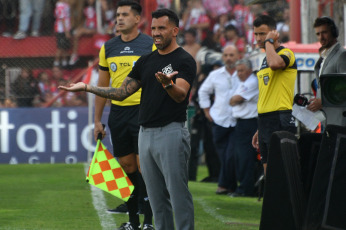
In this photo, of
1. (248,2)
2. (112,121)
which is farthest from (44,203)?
(248,2)

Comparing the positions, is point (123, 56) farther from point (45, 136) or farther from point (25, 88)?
point (25, 88)

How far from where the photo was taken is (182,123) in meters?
6.55

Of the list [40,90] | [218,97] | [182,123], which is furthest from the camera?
[40,90]

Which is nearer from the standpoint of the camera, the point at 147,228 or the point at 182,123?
the point at 182,123

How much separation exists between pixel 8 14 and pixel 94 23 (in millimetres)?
2051

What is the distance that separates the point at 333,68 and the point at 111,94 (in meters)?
2.61

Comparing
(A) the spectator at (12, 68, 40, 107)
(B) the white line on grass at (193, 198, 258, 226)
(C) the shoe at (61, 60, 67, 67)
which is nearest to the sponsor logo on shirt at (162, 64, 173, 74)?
(B) the white line on grass at (193, 198, 258, 226)

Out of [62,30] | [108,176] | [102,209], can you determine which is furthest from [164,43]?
[62,30]

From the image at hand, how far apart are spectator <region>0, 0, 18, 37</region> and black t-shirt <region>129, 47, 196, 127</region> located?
12635 mm

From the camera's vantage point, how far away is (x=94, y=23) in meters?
19.5

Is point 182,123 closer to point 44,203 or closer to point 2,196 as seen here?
point 44,203

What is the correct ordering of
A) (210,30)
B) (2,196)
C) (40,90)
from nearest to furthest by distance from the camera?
(2,196) < (40,90) < (210,30)

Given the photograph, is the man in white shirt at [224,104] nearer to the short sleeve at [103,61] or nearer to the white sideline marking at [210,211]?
the white sideline marking at [210,211]

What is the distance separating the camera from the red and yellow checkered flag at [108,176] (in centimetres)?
837
